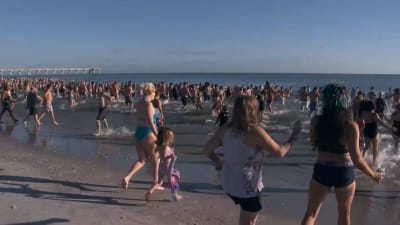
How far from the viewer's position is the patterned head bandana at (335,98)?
13.3ft

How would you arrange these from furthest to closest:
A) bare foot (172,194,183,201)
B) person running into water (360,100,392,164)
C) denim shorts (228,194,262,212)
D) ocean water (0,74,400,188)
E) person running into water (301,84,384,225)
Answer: ocean water (0,74,400,188)
person running into water (360,100,392,164)
bare foot (172,194,183,201)
person running into water (301,84,384,225)
denim shorts (228,194,262,212)

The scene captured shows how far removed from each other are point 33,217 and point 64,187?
5.07 ft

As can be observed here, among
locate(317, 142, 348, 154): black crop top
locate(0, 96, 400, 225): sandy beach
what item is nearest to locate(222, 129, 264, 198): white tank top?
locate(317, 142, 348, 154): black crop top

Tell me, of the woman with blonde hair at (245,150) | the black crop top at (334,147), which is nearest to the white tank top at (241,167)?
the woman with blonde hair at (245,150)

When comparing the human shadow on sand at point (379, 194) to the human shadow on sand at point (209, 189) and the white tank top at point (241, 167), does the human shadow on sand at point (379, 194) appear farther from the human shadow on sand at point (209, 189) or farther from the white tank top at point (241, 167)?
the white tank top at point (241, 167)

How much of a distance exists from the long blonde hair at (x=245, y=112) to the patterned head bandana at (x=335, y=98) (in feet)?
2.52

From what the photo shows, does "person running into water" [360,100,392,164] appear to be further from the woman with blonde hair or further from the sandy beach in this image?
the woman with blonde hair

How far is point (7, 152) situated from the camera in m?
10.7

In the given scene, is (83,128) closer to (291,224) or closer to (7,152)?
(7,152)

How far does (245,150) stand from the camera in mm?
3762

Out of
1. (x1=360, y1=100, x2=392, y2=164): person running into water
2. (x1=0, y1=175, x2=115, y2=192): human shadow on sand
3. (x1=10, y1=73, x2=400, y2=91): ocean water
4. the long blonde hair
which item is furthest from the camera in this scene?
(x1=10, y1=73, x2=400, y2=91): ocean water

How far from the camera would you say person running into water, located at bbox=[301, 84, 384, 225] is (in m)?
3.99

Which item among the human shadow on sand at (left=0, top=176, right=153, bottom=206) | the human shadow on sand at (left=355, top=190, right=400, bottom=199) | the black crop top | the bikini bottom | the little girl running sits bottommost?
the human shadow on sand at (left=0, top=176, right=153, bottom=206)

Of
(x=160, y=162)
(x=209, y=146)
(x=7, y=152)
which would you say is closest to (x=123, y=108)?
(x=7, y=152)
